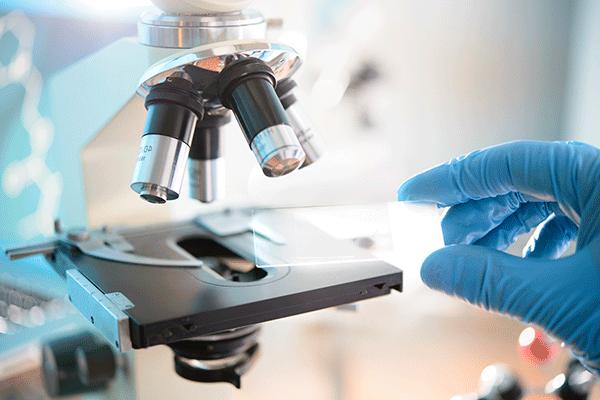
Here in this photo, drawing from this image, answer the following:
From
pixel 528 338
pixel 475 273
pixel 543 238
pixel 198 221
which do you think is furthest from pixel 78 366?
pixel 528 338

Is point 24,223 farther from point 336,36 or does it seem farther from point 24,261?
point 336,36

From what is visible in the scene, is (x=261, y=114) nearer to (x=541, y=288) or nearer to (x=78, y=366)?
(x=541, y=288)

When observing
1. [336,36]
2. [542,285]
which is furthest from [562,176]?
[336,36]

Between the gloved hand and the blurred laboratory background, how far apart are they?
0.37 feet

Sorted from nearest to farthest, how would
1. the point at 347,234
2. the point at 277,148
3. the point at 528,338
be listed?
the point at 277,148, the point at 347,234, the point at 528,338

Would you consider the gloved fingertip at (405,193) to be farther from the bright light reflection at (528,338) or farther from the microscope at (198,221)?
the bright light reflection at (528,338)

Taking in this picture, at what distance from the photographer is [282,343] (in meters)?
1.58

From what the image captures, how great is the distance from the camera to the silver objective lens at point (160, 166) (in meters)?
0.57

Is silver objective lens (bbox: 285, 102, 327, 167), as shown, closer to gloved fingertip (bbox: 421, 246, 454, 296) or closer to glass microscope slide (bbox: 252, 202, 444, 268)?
glass microscope slide (bbox: 252, 202, 444, 268)

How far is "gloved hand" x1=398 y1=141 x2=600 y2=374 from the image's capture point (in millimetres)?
591

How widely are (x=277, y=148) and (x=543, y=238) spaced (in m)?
0.49

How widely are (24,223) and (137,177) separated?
2.82 ft

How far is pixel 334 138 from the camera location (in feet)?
4.80

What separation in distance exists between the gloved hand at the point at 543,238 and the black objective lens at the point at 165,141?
0.35 m
